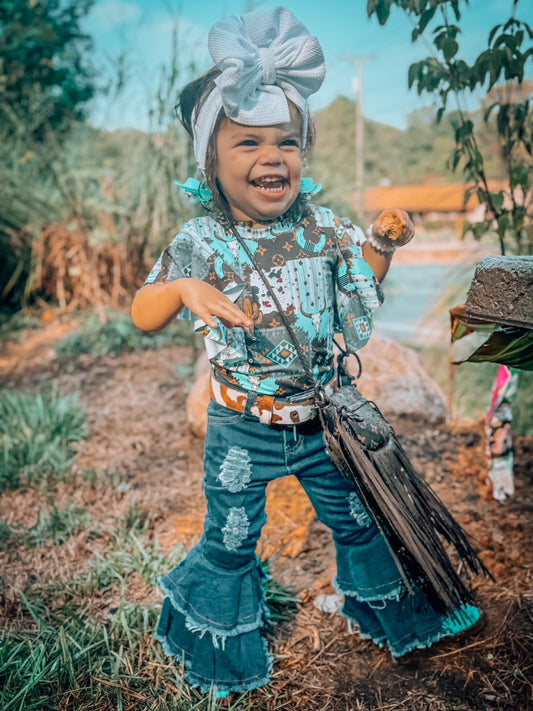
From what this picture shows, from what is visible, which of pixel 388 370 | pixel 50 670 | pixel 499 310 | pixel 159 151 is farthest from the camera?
pixel 159 151

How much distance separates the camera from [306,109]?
1.57 m

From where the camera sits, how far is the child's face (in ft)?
4.88

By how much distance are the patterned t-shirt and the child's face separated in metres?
0.08

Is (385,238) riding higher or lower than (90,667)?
higher

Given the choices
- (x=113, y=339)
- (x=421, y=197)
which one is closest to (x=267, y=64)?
(x=113, y=339)

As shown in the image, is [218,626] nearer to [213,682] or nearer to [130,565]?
[213,682]

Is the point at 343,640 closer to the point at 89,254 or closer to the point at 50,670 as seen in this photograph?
the point at 50,670

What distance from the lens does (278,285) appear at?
1.53 m

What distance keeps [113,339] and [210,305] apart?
12.0ft

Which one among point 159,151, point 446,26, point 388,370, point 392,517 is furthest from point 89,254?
point 392,517

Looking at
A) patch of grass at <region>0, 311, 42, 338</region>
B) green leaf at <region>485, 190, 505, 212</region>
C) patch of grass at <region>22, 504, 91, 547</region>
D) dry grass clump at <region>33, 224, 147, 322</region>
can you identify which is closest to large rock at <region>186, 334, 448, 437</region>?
patch of grass at <region>22, 504, 91, 547</region>

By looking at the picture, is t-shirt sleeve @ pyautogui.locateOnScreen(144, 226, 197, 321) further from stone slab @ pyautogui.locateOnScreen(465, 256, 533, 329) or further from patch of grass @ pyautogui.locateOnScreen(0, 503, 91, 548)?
patch of grass @ pyautogui.locateOnScreen(0, 503, 91, 548)

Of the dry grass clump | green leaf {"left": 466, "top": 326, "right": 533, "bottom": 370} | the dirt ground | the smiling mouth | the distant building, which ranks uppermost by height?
the smiling mouth

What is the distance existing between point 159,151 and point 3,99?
14.8 ft
